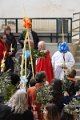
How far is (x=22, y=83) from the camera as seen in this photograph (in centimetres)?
1302

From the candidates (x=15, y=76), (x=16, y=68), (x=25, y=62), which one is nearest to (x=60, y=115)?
(x=15, y=76)

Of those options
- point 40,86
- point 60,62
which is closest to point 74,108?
point 40,86

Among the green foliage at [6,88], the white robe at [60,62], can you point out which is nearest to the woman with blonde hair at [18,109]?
the green foliage at [6,88]

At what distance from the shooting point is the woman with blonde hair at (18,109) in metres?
9.55

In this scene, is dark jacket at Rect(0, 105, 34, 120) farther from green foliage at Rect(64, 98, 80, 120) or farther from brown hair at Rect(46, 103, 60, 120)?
green foliage at Rect(64, 98, 80, 120)

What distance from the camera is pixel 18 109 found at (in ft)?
31.6


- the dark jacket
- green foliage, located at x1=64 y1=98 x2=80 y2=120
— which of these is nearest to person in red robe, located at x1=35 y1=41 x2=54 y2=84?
green foliage, located at x1=64 y1=98 x2=80 y2=120

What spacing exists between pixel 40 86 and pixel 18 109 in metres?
2.16

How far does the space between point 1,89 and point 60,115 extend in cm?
318

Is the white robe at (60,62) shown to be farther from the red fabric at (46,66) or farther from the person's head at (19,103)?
the person's head at (19,103)

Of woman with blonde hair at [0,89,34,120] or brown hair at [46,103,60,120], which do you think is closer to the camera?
brown hair at [46,103,60,120]

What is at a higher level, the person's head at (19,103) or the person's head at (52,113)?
the person's head at (19,103)

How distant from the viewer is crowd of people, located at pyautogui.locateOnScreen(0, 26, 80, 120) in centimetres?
955

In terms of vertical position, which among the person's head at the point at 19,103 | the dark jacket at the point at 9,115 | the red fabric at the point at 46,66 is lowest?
the dark jacket at the point at 9,115
